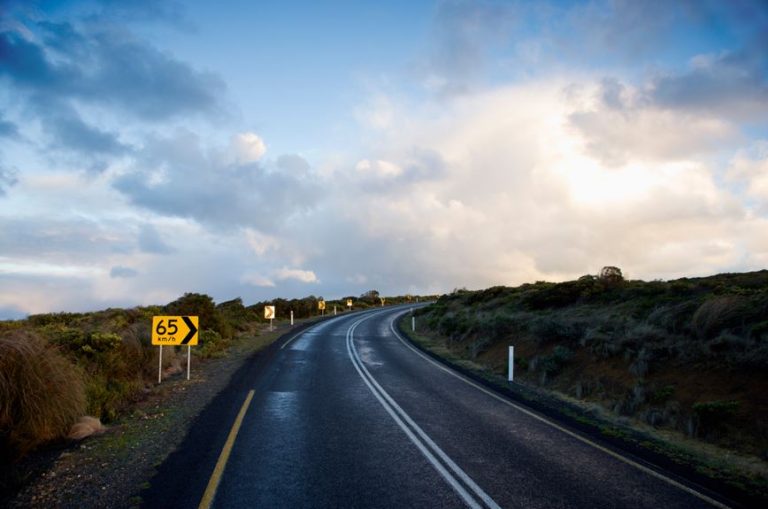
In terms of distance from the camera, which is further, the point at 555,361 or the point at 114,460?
the point at 555,361

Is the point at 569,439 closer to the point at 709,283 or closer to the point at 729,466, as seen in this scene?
the point at 729,466

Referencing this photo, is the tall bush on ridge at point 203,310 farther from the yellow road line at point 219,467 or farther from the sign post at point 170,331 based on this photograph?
the yellow road line at point 219,467

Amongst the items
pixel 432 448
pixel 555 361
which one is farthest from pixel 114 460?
pixel 555 361

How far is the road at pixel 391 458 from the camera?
5547 mm

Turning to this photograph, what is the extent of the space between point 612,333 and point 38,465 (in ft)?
46.5

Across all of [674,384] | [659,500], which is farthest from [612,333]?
[659,500]

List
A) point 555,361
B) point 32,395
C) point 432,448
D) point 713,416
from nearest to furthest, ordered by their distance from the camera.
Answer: point 432,448, point 32,395, point 713,416, point 555,361

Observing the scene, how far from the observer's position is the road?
5.55 metres

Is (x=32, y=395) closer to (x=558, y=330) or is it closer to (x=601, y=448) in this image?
(x=601, y=448)

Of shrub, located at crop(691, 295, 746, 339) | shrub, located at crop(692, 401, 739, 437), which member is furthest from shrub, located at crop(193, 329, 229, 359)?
shrub, located at crop(691, 295, 746, 339)

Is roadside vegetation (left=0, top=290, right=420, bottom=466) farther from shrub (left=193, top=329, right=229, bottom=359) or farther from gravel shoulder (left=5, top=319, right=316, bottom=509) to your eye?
gravel shoulder (left=5, top=319, right=316, bottom=509)

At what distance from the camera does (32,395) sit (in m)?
7.66

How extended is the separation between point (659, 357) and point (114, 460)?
40.2 ft

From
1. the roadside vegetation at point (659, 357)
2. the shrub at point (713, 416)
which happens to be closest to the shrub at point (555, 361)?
the roadside vegetation at point (659, 357)
